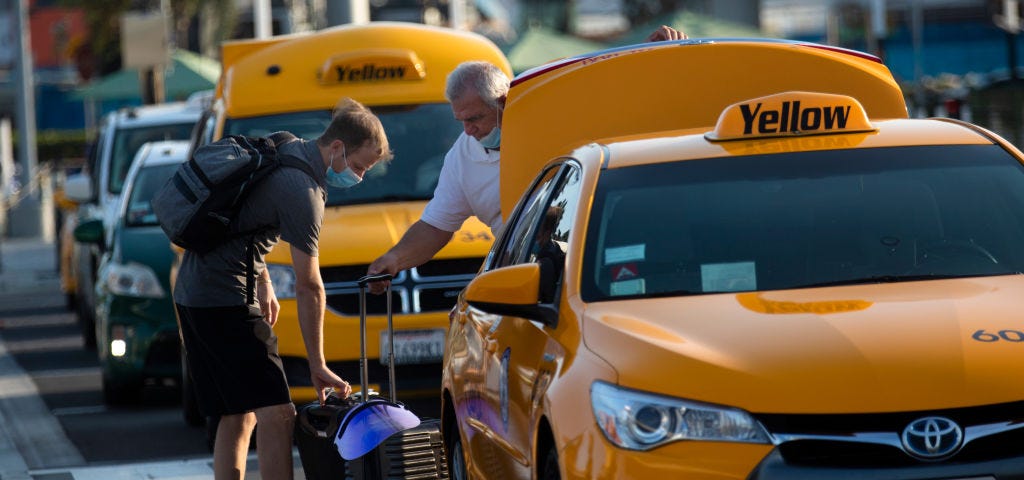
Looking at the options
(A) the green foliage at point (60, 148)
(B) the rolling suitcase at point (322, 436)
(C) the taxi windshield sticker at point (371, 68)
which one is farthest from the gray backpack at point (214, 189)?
(A) the green foliage at point (60, 148)

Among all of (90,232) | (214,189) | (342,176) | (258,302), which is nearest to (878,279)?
(342,176)

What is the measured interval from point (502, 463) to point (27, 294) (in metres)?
21.6

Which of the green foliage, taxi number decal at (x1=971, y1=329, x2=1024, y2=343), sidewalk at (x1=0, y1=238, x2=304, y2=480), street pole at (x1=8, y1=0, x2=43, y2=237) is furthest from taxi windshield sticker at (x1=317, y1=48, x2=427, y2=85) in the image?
the green foliage

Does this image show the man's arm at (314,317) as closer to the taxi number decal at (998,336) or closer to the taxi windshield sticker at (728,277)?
the taxi windshield sticker at (728,277)

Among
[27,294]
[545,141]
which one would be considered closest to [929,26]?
[27,294]

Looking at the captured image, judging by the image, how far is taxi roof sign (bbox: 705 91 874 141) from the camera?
634cm

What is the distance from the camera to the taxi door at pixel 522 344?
5594mm

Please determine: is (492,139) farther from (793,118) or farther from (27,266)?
(27,266)

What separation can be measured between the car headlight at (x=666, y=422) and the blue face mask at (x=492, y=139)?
358 cm

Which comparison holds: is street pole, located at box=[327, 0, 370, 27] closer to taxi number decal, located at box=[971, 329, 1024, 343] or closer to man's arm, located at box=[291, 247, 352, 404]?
man's arm, located at box=[291, 247, 352, 404]

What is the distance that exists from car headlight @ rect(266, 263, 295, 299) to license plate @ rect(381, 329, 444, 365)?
0.51 m

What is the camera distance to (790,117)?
6391 mm

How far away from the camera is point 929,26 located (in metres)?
80.4

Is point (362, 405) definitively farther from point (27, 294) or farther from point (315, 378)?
point (27, 294)
